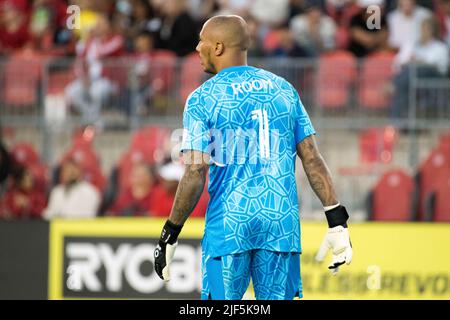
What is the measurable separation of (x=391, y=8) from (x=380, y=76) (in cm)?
137

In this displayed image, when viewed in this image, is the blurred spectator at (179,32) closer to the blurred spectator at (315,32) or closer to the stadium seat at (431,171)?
the blurred spectator at (315,32)

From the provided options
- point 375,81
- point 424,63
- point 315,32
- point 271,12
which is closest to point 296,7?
point 271,12

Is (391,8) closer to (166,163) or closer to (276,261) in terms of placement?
(166,163)

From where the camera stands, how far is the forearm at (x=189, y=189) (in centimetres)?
610

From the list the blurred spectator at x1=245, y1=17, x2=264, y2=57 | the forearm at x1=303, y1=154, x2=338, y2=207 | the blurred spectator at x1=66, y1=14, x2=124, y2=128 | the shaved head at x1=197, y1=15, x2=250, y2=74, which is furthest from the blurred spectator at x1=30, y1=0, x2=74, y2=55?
the forearm at x1=303, y1=154, x2=338, y2=207

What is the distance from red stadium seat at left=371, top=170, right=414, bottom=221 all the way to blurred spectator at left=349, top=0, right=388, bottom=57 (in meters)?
2.28

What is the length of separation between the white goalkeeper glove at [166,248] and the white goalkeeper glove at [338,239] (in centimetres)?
85

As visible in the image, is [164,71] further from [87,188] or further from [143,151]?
[87,188]

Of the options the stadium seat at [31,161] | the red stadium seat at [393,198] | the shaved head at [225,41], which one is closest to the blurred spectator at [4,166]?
the stadium seat at [31,161]

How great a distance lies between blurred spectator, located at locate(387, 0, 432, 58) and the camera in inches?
542

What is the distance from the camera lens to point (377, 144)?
42.3 ft

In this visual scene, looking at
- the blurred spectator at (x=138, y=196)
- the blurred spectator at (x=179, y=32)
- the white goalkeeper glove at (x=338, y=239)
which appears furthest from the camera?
the blurred spectator at (x=179, y=32)

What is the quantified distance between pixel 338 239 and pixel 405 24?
8.13 meters
